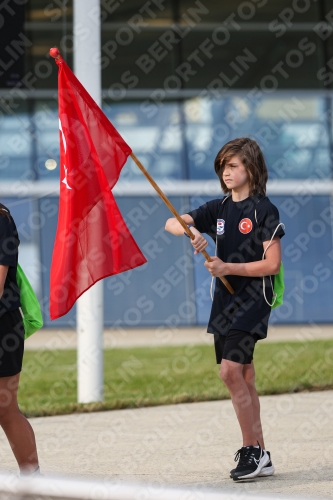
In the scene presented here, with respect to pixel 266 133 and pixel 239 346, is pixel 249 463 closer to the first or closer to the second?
pixel 239 346

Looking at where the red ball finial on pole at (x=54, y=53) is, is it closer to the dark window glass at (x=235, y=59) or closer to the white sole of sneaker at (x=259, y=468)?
the white sole of sneaker at (x=259, y=468)

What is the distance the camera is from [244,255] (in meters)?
4.47

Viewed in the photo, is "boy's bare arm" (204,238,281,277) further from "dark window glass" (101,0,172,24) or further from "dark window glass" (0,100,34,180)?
"dark window glass" (101,0,172,24)

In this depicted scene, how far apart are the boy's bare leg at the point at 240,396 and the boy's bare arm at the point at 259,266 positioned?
0.44 m

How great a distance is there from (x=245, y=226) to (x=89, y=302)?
310cm

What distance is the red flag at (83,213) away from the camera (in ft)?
14.0

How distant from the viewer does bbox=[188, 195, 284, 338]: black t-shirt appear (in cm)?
440

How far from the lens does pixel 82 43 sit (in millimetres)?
7414

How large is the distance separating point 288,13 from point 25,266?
677 centimetres

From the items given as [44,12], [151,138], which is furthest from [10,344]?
[44,12]

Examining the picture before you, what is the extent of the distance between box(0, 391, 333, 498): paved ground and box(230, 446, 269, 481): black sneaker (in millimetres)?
47

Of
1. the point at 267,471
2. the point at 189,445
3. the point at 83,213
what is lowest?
the point at 189,445

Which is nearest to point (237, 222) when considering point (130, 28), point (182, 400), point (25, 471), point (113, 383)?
point (25, 471)

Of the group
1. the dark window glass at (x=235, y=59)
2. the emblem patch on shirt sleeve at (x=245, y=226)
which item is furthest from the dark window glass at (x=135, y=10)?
the emblem patch on shirt sleeve at (x=245, y=226)
